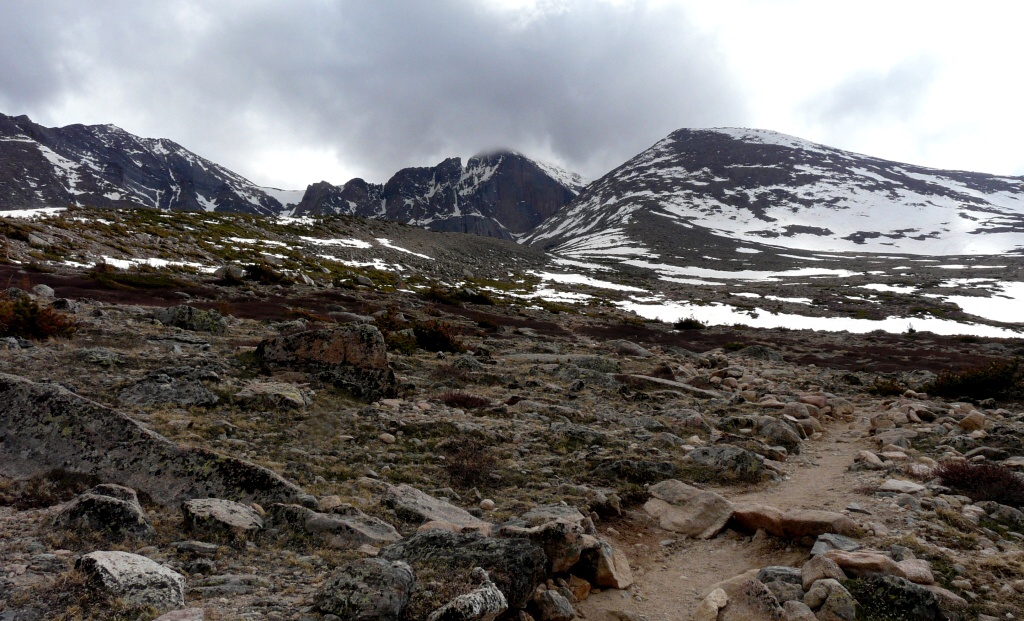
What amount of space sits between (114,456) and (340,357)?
554 cm

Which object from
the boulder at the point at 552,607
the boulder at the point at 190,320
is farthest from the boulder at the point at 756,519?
the boulder at the point at 190,320

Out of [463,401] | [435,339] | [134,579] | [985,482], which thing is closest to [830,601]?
[985,482]

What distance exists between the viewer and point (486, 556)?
15.6ft

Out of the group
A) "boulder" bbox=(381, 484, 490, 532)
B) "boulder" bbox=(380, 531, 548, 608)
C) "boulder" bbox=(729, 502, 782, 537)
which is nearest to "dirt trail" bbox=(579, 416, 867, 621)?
"boulder" bbox=(729, 502, 782, 537)

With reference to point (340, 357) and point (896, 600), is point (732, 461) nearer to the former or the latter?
point (896, 600)

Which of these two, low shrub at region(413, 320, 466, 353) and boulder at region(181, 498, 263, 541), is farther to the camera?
low shrub at region(413, 320, 466, 353)

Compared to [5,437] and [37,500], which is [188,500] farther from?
[5,437]

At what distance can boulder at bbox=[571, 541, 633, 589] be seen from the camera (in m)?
5.53

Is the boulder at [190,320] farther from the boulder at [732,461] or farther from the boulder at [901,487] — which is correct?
the boulder at [901,487]

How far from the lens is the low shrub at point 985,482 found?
707 cm

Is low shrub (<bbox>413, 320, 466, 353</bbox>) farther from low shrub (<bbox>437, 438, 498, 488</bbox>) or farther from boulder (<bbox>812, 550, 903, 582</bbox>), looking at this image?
boulder (<bbox>812, 550, 903, 582</bbox>)

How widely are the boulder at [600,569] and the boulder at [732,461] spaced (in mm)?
4182

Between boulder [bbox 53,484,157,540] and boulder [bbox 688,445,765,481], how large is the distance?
8.25 meters

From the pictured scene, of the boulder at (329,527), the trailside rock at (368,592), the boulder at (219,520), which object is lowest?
the boulder at (329,527)
